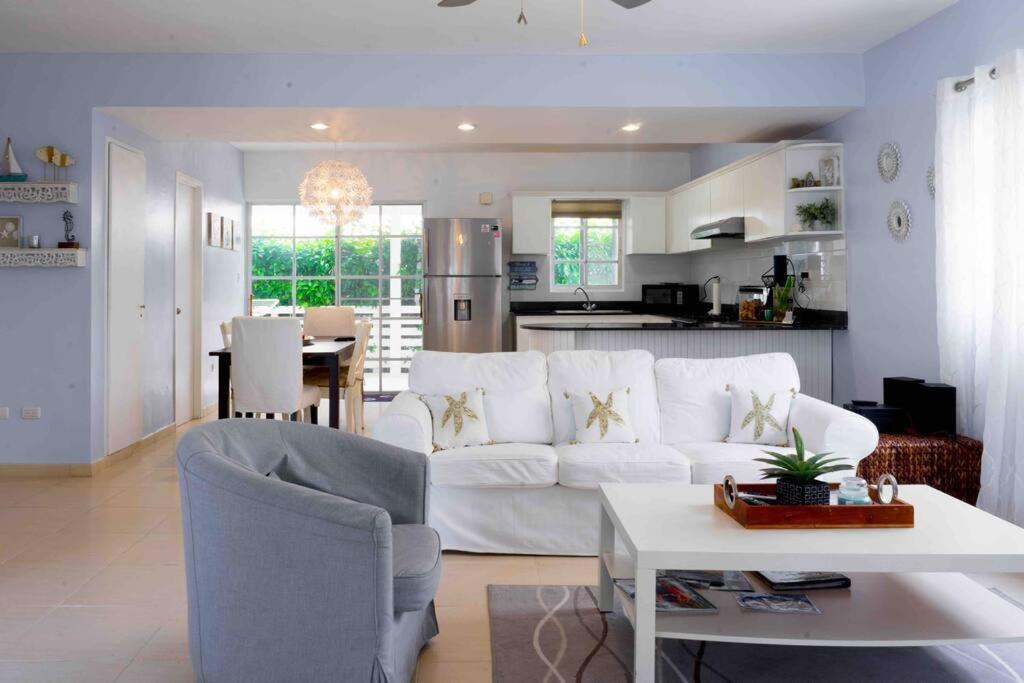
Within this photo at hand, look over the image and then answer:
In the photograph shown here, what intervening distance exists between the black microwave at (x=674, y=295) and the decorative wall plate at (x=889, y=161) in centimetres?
356

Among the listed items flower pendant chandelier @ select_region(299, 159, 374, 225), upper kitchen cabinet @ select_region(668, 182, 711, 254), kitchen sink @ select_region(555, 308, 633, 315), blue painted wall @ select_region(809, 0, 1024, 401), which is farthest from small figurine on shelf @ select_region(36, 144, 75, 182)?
blue painted wall @ select_region(809, 0, 1024, 401)

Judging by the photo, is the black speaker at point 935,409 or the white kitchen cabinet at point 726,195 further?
the white kitchen cabinet at point 726,195

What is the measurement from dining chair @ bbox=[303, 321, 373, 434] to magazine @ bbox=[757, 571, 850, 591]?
411 centimetres

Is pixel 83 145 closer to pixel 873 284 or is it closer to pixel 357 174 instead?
pixel 357 174

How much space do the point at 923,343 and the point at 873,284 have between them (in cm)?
58

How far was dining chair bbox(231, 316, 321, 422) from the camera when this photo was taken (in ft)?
17.9

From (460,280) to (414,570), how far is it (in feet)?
20.1

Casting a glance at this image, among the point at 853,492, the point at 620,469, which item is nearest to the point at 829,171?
the point at 620,469

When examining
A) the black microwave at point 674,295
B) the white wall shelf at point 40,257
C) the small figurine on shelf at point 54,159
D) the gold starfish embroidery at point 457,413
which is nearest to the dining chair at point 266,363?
the white wall shelf at point 40,257

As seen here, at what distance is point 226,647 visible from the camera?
2.15 meters

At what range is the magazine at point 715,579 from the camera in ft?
8.63

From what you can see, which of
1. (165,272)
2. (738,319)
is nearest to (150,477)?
(165,272)

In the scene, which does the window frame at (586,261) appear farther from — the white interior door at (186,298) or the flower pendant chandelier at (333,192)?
the white interior door at (186,298)

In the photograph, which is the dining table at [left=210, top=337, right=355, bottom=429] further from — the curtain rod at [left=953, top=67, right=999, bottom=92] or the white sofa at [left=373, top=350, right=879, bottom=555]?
the curtain rod at [left=953, top=67, right=999, bottom=92]
